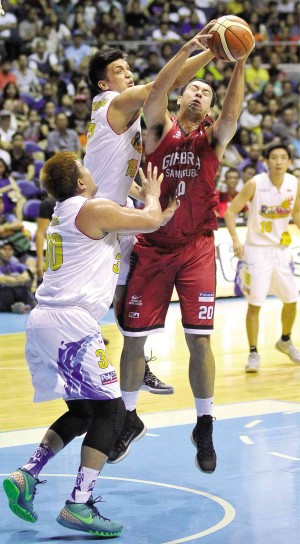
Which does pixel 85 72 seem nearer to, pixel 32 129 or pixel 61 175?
pixel 32 129

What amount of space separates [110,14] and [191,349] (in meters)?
15.4

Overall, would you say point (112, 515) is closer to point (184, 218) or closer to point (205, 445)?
point (205, 445)

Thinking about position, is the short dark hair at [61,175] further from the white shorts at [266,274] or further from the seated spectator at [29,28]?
the seated spectator at [29,28]

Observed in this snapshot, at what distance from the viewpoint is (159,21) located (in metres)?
21.5

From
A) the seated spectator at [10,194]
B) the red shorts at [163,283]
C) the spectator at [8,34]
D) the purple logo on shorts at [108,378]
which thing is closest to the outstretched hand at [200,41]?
the red shorts at [163,283]

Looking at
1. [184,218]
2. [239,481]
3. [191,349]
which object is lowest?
[239,481]

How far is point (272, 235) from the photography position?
404 inches

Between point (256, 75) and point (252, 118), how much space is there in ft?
4.91

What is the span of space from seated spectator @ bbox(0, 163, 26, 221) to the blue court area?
755 centimetres

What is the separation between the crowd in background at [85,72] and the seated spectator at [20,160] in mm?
15

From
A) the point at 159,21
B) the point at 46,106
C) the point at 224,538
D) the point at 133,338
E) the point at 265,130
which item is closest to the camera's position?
the point at 224,538

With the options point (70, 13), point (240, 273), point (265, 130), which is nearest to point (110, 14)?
point (70, 13)

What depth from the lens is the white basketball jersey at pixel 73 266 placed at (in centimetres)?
530

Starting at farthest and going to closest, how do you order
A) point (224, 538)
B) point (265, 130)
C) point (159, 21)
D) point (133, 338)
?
point (159, 21) → point (265, 130) → point (133, 338) → point (224, 538)
